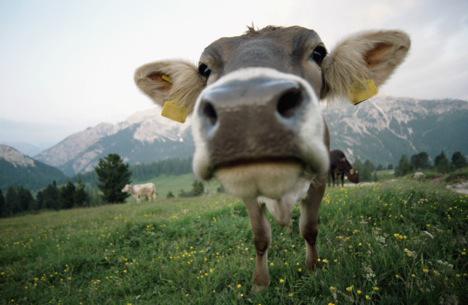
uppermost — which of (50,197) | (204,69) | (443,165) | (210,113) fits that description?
(204,69)

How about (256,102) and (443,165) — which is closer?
(256,102)

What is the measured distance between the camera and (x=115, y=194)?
4697cm

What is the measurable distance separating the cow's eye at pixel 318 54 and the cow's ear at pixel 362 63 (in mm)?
173

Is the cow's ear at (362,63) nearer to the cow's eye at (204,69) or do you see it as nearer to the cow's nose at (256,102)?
the cow's eye at (204,69)

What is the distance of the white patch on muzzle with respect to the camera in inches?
71.1

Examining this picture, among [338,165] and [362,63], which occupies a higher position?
[362,63]

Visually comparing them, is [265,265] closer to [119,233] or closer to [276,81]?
[276,81]

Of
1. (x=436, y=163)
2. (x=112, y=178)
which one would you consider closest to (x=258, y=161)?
(x=112, y=178)

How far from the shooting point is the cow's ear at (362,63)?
3.67 m

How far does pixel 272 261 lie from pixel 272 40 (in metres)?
3.25

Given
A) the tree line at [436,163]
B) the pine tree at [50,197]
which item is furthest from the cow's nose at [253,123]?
the pine tree at [50,197]

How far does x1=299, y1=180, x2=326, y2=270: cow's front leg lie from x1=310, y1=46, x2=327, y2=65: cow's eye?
1697mm

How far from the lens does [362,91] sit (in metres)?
3.83

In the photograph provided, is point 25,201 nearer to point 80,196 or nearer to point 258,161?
point 80,196
